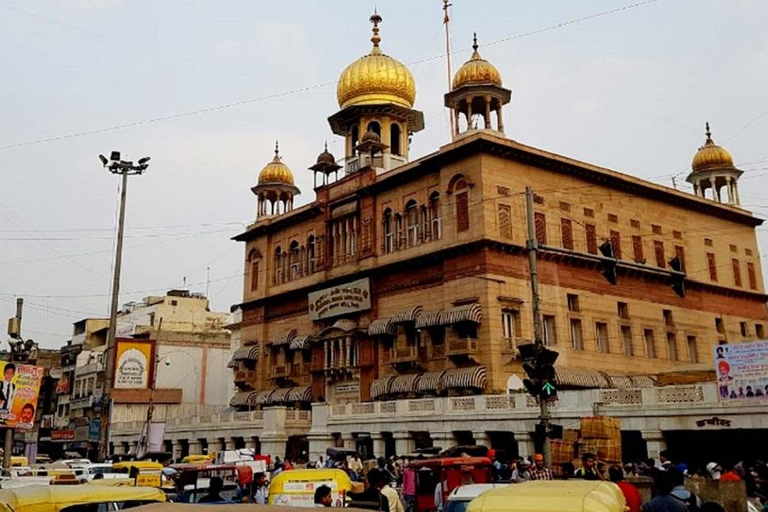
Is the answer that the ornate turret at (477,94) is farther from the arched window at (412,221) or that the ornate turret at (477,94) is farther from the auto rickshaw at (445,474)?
the auto rickshaw at (445,474)

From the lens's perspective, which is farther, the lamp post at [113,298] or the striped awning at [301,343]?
the striped awning at [301,343]

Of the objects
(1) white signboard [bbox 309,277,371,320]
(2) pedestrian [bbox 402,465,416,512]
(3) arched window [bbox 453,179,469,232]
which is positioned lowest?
(2) pedestrian [bbox 402,465,416,512]

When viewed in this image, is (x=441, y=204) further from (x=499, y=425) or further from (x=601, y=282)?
(x=499, y=425)

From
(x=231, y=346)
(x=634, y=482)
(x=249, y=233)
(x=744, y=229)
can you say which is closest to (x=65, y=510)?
(x=634, y=482)

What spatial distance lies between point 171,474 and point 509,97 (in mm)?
24679

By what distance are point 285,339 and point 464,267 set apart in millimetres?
15263

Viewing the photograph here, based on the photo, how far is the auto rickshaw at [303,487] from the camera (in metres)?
12.2

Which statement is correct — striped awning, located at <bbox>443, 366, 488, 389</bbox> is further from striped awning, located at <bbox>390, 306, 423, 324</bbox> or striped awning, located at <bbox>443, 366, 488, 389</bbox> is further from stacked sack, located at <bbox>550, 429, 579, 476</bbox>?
stacked sack, located at <bbox>550, 429, 579, 476</bbox>

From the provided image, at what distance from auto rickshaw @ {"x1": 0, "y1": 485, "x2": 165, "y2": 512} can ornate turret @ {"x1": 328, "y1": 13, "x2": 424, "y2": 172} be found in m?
37.4

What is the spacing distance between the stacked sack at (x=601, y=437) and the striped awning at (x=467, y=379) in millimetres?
10349

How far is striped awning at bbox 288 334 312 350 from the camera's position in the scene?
4213cm

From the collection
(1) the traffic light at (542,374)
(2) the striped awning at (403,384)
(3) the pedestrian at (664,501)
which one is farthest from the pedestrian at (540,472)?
(2) the striped awning at (403,384)

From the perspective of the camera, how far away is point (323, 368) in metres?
40.7

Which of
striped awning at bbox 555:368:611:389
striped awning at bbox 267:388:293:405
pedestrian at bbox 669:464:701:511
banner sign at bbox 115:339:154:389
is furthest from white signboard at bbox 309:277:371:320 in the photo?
pedestrian at bbox 669:464:701:511
